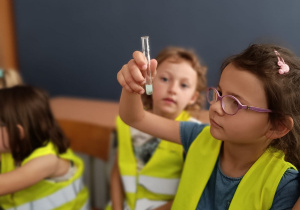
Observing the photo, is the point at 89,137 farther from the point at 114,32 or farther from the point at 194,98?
the point at 114,32

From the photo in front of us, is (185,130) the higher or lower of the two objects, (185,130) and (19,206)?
the higher

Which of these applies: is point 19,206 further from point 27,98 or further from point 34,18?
point 34,18

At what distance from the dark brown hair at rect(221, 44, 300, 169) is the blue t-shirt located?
0.12m

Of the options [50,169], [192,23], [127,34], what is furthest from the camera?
[127,34]

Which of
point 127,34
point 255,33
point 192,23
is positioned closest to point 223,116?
point 255,33

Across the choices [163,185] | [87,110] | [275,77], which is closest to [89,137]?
[87,110]

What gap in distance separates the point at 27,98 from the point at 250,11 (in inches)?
48.4

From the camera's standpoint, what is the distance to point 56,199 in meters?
1.19

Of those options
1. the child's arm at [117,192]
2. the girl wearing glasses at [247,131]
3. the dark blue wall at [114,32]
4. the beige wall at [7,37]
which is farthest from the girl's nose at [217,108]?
the beige wall at [7,37]

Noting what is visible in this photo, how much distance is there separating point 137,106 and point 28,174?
1.50 ft

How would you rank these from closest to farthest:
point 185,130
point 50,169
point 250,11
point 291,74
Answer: point 291,74 < point 185,130 < point 50,169 < point 250,11

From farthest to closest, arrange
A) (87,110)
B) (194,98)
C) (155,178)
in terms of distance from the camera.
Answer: (87,110)
(194,98)
(155,178)

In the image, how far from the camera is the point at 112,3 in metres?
2.16

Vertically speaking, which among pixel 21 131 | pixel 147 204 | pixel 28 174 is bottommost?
pixel 147 204
